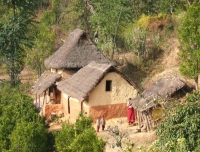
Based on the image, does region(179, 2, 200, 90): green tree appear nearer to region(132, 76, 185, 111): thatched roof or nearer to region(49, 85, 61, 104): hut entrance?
region(132, 76, 185, 111): thatched roof

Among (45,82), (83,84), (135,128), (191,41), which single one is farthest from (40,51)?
(191,41)

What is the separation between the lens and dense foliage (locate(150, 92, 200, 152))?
40.1 feet

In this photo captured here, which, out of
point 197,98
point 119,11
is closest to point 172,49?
point 119,11

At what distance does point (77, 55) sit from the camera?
84.4ft

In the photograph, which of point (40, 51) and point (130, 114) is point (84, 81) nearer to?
point (130, 114)

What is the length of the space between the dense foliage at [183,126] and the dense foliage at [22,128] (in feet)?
17.9

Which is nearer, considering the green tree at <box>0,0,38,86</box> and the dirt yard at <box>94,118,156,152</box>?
the dirt yard at <box>94,118,156,152</box>

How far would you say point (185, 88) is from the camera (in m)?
18.8

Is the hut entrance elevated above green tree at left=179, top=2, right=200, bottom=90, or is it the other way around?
green tree at left=179, top=2, right=200, bottom=90

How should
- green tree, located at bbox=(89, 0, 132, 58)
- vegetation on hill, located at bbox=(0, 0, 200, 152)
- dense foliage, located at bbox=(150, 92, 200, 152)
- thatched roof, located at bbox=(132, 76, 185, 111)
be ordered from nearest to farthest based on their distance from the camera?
1. dense foliage, located at bbox=(150, 92, 200, 152)
2. vegetation on hill, located at bbox=(0, 0, 200, 152)
3. thatched roof, located at bbox=(132, 76, 185, 111)
4. green tree, located at bbox=(89, 0, 132, 58)

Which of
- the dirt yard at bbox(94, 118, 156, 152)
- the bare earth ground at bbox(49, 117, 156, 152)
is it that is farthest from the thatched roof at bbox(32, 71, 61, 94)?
the dirt yard at bbox(94, 118, 156, 152)

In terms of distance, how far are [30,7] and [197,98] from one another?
64.2ft

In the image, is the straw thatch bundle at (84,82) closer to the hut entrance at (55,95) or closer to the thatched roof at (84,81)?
the thatched roof at (84,81)

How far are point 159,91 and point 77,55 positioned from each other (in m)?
8.25
